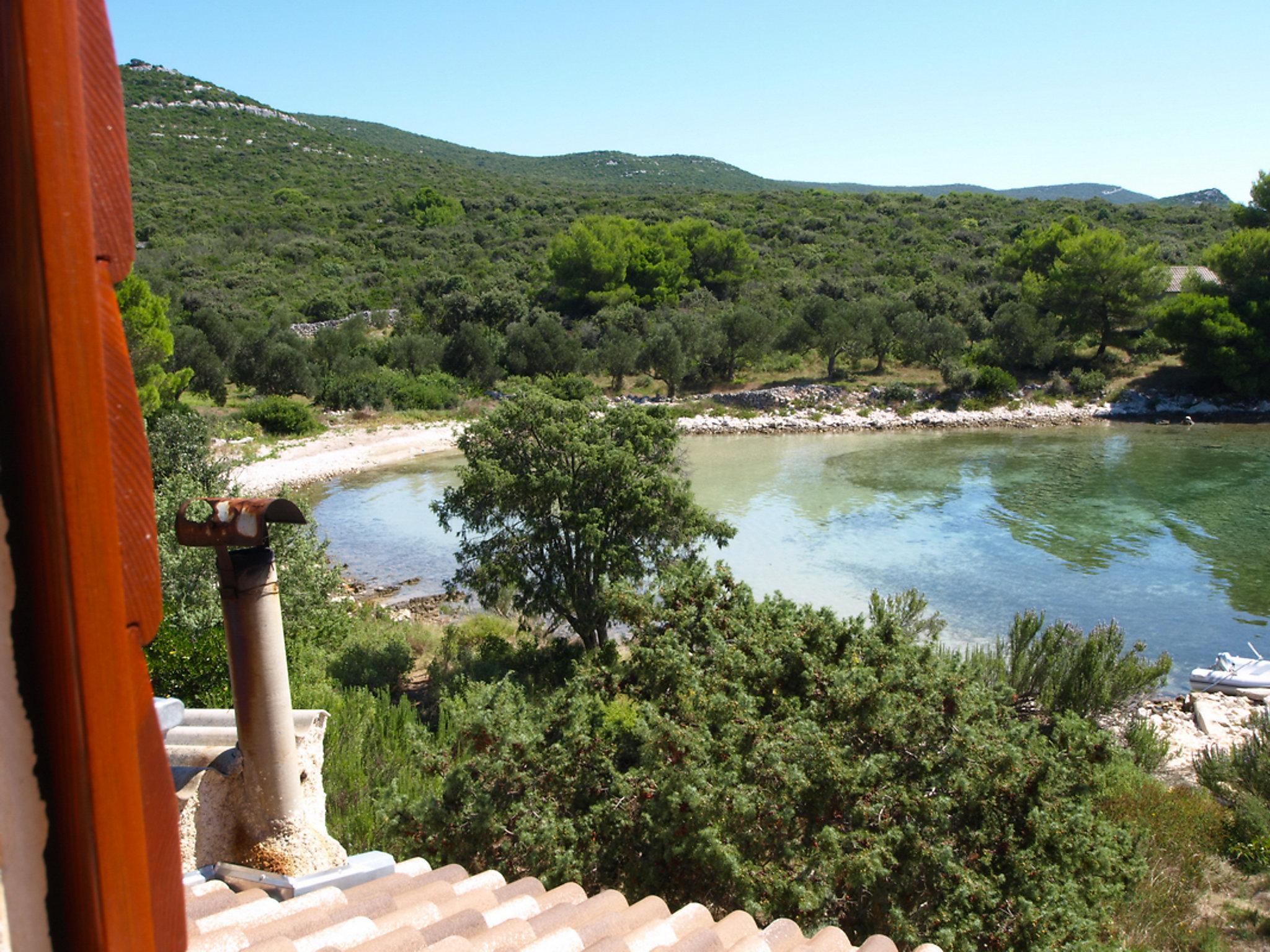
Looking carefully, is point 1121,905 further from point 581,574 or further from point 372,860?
point 581,574

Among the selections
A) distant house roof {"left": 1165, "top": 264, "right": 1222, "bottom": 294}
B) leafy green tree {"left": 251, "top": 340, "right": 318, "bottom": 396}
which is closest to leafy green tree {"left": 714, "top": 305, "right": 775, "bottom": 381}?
leafy green tree {"left": 251, "top": 340, "right": 318, "bottom": 396}

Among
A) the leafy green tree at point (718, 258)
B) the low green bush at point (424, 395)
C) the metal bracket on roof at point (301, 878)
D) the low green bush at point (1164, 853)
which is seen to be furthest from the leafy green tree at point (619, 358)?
the metal bracket on roof at point (301, 878)

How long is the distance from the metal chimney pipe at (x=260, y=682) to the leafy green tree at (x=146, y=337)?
18315 millimetres

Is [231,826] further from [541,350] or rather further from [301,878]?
[541,350]

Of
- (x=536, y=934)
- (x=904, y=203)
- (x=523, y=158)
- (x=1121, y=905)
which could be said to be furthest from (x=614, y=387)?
(x=523, y=158)

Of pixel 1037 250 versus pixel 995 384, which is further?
pixel 1037 250

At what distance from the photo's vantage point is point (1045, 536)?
836 inches

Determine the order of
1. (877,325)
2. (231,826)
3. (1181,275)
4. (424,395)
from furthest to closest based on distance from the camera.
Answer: (1181,275) → (877,325) → (424,395) → (231,826)

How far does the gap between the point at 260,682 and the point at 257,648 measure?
0.56 feet

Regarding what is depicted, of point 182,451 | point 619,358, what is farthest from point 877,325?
point 182,451

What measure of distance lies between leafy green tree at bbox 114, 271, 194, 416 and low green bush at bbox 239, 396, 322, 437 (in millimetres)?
7956

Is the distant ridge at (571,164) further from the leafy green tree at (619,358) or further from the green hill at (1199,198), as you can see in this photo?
the leafy green tree at (619,358)

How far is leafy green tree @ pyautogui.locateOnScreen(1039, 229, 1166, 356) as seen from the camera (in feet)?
136

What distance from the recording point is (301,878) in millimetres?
3373
